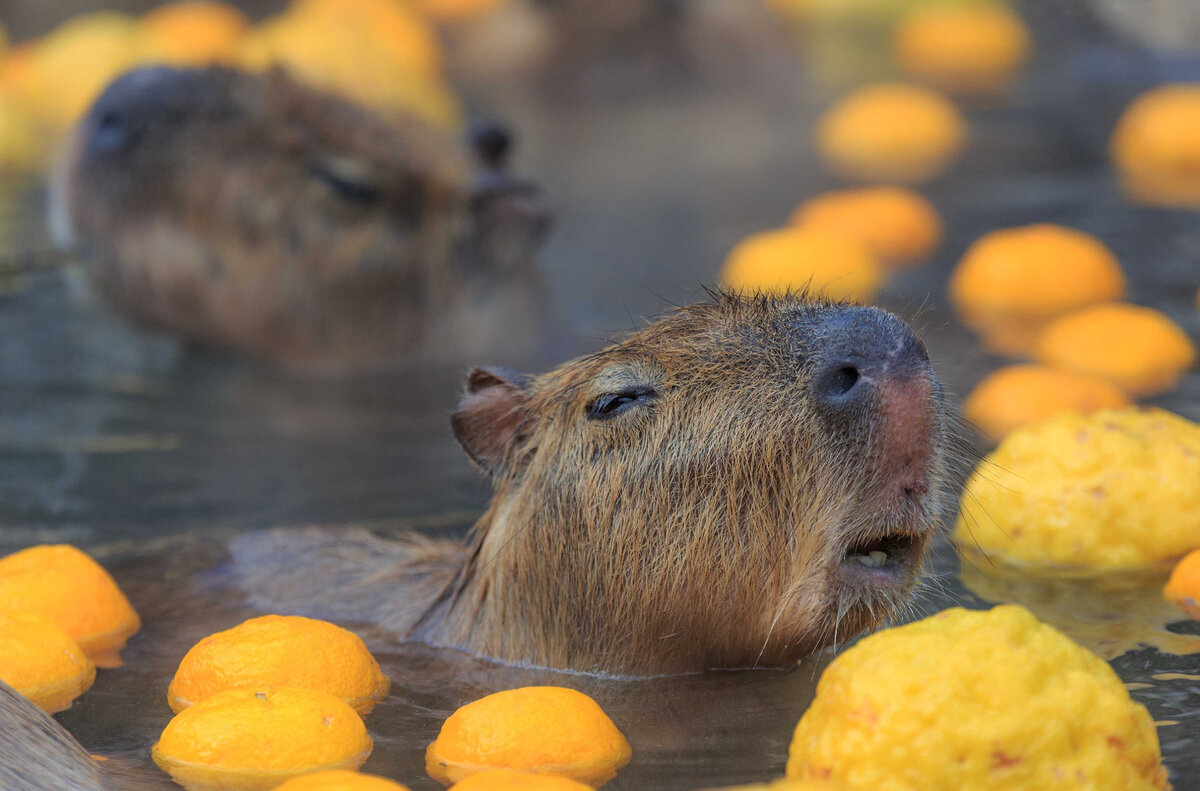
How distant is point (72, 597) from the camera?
2.90m

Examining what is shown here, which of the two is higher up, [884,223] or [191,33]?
[191,33]

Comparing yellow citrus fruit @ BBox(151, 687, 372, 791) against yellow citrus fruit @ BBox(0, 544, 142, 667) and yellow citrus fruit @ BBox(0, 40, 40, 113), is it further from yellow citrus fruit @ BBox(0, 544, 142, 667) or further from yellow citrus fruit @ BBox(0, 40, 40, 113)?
yellow citrus fruit @ BBox(0, 40, 40, 113)

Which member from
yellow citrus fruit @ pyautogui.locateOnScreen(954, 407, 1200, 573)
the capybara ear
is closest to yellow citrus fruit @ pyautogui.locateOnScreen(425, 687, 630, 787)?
the capybara ear

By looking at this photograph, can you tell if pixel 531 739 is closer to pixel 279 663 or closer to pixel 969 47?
pixel 279 663

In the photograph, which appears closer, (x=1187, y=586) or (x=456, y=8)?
(x=1187, y=586)

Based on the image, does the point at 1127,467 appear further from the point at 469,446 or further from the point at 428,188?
the point at 428,188

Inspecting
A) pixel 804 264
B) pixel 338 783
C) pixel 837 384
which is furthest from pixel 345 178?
pixel 338 783

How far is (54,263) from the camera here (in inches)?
220

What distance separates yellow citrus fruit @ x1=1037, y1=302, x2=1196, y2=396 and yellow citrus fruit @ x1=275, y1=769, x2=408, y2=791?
298 cm

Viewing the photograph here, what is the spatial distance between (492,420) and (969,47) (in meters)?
5.56

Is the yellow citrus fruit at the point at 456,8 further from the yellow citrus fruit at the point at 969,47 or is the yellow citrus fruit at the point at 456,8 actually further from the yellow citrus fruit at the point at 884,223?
the yellow citrus fruit at the point at 884,223

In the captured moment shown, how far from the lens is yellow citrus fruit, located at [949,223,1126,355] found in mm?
4926

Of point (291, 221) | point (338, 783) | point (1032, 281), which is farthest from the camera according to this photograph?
point (291, 221)

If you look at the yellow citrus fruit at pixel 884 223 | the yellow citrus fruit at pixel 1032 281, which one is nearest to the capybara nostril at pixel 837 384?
the yellow citrus fruit at pixel 1032 281
